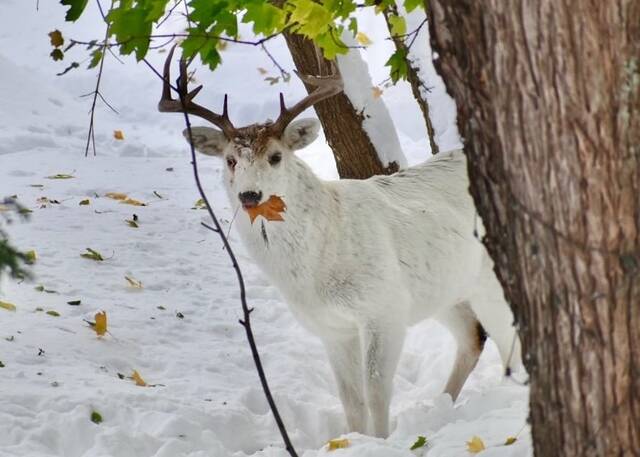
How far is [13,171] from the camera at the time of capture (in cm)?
1037

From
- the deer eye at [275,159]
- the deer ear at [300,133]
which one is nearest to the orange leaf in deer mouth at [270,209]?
the deer eye at [275,159]

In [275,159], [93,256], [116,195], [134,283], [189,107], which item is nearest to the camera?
[189,107]

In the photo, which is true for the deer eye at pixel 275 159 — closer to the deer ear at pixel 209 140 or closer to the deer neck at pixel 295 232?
the deer neck at pixel 295 232

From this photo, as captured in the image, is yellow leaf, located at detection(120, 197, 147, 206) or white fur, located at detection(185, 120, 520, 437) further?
yellow leaf, located at detection(120, 197, 147, 206)

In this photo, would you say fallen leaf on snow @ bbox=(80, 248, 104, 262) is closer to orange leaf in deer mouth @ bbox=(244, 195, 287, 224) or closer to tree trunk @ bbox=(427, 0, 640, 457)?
orange leaf in deer mouth @ bbox=(244, 195, 287, 224)

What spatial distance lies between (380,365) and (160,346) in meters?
1.90

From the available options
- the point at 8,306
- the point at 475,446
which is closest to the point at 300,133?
the point at 475,446

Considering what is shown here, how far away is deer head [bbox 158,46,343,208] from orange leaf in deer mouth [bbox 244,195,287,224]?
4 cm

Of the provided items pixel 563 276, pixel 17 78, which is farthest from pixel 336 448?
pixel 17 78

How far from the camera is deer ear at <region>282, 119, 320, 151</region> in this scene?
5.49m

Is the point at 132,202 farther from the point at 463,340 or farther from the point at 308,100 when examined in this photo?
the point at 308,100

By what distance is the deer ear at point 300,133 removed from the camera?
5.49m

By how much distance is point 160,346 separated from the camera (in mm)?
6602

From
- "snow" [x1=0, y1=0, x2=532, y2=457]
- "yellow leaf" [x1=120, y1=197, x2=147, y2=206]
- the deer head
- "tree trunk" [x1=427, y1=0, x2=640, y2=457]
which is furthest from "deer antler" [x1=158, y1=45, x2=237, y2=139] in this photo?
"yellow leaf" [x1=120, y1=197, x2=147, y2=206]
